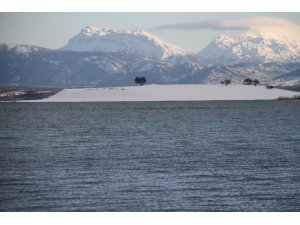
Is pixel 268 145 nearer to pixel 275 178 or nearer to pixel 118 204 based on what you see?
pixel 275 178

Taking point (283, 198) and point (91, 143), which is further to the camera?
point (91, 143)

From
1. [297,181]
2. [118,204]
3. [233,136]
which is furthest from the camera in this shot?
[233,136]

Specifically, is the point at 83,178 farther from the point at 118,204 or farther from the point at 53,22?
the point at 53,22

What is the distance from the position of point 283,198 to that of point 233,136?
48.9 m

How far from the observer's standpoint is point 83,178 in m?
44.8

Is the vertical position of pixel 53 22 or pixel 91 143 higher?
pixel 53 22

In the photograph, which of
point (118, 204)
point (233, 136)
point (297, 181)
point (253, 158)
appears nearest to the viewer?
point (118, 204)

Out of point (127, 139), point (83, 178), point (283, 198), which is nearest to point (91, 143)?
point (127, 139)

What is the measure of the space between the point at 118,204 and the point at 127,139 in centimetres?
4561

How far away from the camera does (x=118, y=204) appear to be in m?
36.2
